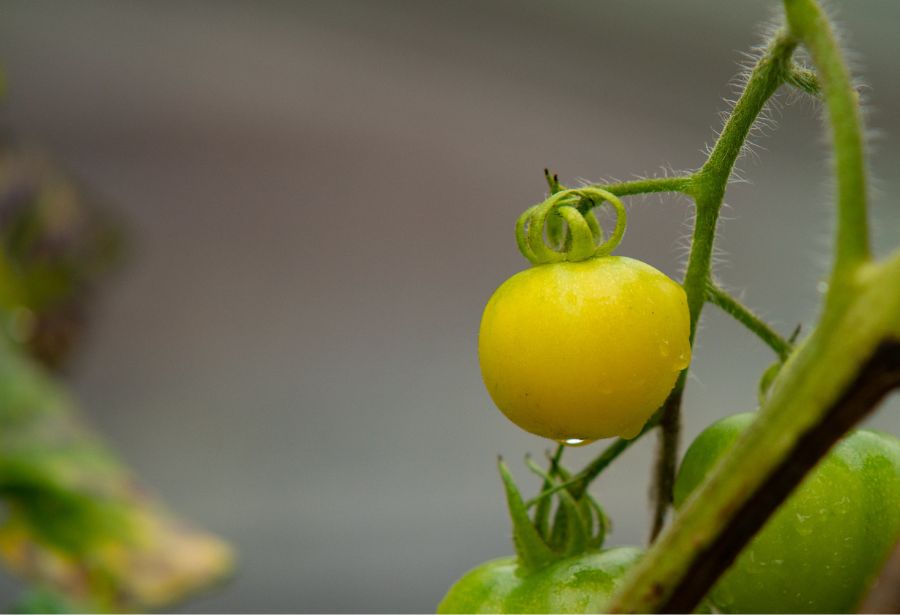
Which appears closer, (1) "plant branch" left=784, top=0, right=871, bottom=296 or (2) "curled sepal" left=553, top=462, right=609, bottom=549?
(1) "plant branch" left=784, top=0, right=871, bottom=296

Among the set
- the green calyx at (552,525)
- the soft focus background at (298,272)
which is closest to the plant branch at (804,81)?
the green calyx at (552,525)

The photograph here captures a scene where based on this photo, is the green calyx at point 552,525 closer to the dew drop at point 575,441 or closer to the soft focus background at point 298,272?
the dew drop at point 575,441

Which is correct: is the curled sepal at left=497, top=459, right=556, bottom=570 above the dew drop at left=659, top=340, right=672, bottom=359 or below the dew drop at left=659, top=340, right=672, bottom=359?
below

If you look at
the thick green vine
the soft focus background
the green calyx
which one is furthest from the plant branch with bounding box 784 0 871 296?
the soft focus background

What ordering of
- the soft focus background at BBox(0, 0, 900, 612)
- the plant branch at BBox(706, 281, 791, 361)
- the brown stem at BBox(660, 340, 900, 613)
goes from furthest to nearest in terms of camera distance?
the soft focus background at BBox(0, 0, 900, 612)
the plant branch at BBox(706, 281, 791, 361)
the brown stem at BBox(660, 340, 900, 613)

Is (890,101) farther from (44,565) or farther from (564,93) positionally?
(44,565)

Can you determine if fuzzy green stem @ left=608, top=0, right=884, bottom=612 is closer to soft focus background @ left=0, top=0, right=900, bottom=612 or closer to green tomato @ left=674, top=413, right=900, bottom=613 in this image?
green tomato @ left=674, top=413, right=900, bottom=613

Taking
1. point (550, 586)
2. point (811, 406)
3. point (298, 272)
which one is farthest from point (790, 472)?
point (298, 272)

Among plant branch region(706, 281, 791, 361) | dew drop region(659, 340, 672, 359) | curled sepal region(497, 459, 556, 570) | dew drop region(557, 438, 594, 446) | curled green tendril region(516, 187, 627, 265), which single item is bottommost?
curled sepal region(497, 459, 556, 570)
